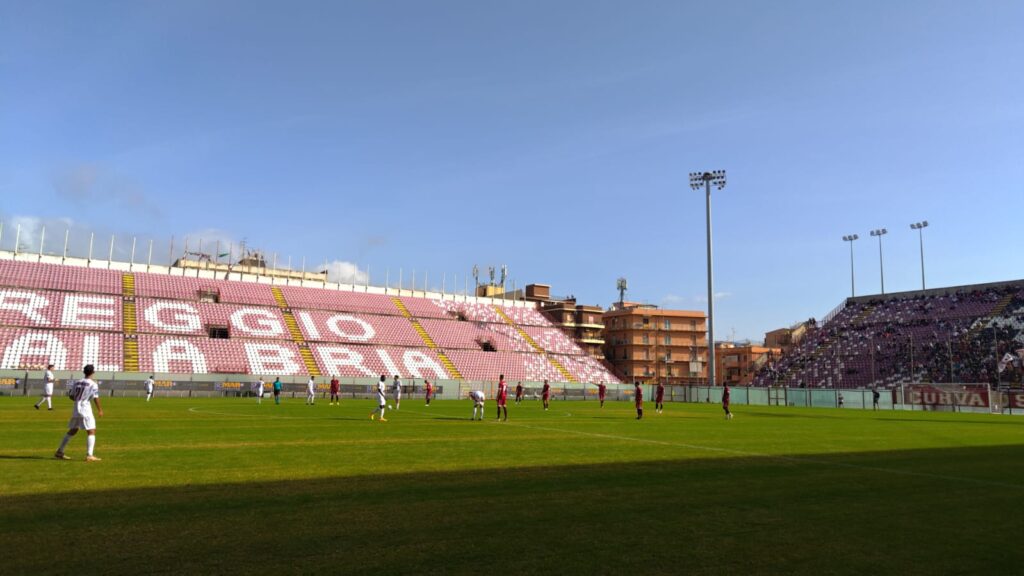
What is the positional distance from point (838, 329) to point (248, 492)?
84341mm

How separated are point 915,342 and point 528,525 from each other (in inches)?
2986

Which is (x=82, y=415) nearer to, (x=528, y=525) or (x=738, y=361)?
(x=528, y=525)

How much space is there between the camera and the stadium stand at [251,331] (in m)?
56.2

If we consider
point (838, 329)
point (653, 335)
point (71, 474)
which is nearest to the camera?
point (71, 474)

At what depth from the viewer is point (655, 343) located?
351ft

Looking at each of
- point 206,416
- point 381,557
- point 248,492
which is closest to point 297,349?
point 206,416

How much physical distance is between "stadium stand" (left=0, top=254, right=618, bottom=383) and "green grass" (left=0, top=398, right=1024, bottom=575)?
138 ft

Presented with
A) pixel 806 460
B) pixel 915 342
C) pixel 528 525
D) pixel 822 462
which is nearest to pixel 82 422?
pixel 528 525

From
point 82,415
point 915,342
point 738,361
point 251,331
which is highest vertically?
point 915,342

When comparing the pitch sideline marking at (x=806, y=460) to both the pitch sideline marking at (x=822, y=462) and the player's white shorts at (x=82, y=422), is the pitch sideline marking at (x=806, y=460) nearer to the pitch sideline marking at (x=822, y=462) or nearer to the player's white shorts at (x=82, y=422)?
the pitch sideline marking at (x=822, y=462)

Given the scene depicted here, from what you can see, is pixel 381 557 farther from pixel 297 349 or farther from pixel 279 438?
pixel 297 349

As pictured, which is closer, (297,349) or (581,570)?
(581,570)

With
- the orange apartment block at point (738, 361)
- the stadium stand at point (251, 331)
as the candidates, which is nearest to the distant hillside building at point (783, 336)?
the orange apartment block at point (738, 361)

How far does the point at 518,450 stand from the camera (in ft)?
55.9
